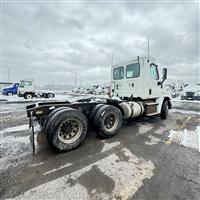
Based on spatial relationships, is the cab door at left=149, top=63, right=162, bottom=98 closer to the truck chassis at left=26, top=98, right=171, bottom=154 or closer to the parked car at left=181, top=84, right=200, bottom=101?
the truck chassis at left=26, top=98, right=171, bottom=154

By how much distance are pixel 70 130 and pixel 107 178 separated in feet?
5.53

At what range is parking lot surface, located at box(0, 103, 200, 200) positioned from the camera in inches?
84.9

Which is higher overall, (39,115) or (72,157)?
(39,115)

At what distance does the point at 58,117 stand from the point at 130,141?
2.31 metres

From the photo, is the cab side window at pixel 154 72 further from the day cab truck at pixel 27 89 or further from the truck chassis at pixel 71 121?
the day cab truck at pixel 27 89

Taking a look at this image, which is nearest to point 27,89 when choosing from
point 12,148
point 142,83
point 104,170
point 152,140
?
point 12,148

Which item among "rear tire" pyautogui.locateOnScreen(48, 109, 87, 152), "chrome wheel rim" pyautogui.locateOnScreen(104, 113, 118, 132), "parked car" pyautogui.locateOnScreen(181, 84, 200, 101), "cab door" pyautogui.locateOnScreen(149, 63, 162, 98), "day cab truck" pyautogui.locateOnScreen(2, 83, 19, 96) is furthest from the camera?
"day cab truck" pyautogui.locateOnScreen(2, 83, 19, 96)

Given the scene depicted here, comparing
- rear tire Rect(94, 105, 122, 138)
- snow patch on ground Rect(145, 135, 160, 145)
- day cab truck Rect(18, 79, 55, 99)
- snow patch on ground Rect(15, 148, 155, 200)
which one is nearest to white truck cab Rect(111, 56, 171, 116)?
rear tire Rect(94, 105, 122, 138)

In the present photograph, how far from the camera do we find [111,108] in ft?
14.6

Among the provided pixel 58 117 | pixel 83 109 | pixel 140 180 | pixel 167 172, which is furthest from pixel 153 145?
pixel 58 117

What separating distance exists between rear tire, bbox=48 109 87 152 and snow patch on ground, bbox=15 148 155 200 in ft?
3.07

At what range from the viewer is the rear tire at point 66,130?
333 cm

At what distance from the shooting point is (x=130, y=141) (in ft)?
13.7

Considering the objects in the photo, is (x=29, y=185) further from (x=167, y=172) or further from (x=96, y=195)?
(x=167, y=172)
